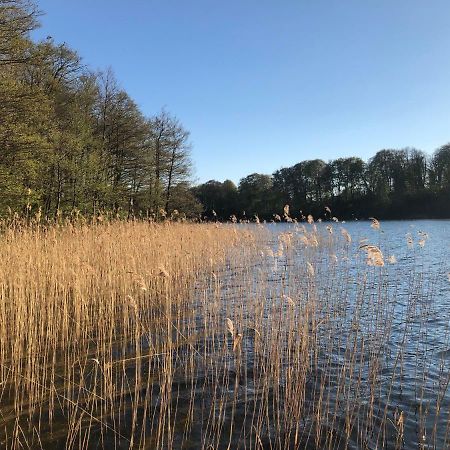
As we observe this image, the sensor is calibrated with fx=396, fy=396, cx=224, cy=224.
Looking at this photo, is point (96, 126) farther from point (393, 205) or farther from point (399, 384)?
point (393, 205)

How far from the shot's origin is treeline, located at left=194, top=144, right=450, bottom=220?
52.8m

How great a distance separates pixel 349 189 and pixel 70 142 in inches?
2103

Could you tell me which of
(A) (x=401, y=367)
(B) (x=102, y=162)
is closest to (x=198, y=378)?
(A) (x=401, y=367)

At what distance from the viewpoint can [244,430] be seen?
3377 mm

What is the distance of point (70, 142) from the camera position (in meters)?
18.7

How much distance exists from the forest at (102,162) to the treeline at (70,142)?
5 centimetres

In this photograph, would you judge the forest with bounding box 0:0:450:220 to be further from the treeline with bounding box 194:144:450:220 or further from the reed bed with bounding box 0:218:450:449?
the reed bed with bounding box 0:218:450:449

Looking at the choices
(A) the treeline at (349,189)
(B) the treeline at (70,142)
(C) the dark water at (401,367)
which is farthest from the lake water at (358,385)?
(A) the treeline at (349,189)

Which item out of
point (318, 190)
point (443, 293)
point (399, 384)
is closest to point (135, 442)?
point (399, 384)

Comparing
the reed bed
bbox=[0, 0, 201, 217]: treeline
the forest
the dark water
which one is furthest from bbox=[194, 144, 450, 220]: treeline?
the reed bed

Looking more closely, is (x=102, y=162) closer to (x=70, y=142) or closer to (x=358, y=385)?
(x=70, y=142)

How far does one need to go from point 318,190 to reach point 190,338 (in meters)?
65.3

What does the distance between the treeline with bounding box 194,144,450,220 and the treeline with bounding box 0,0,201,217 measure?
18660 mm

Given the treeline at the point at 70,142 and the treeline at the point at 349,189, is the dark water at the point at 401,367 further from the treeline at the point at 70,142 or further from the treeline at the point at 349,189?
the treeline at the point at 349,189
